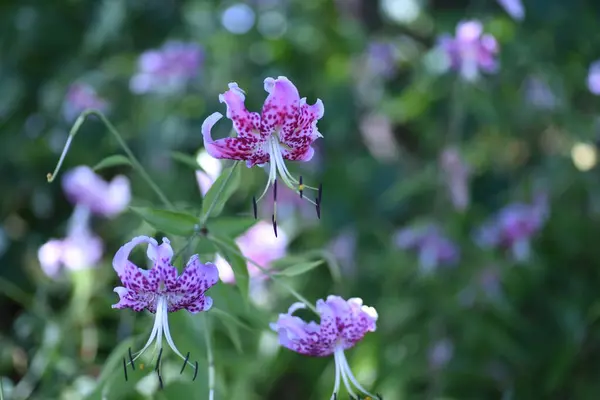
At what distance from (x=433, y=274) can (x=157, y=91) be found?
0.78 metres

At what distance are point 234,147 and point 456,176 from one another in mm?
1152

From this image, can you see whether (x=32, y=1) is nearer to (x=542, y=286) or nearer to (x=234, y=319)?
(x=542, y=286)

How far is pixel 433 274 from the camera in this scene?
1879mm

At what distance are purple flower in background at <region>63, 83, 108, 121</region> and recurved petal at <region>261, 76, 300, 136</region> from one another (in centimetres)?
131

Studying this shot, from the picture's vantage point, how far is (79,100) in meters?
2.20

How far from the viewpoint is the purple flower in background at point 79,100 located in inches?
86.4

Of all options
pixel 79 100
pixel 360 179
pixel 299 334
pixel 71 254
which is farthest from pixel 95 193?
pixel 299 334

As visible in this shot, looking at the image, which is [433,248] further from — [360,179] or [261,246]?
[261,246]

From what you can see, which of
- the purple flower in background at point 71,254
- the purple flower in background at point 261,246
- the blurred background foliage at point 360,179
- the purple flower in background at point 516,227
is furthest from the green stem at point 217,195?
the purple flower in background at point 516,227

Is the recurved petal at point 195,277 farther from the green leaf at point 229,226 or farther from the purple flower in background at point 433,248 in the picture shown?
the purple flower in background at point 433,248

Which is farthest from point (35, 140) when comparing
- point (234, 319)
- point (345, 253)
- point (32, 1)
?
point (234, 319)

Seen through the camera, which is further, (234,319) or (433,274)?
(433,274)

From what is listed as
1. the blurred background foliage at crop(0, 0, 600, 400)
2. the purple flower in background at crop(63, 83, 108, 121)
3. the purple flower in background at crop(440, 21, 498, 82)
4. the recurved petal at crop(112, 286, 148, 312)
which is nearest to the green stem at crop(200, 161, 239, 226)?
the recurved petal at crop(112, 286, 148, 312)

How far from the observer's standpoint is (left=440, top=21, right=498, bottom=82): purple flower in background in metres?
1.70
